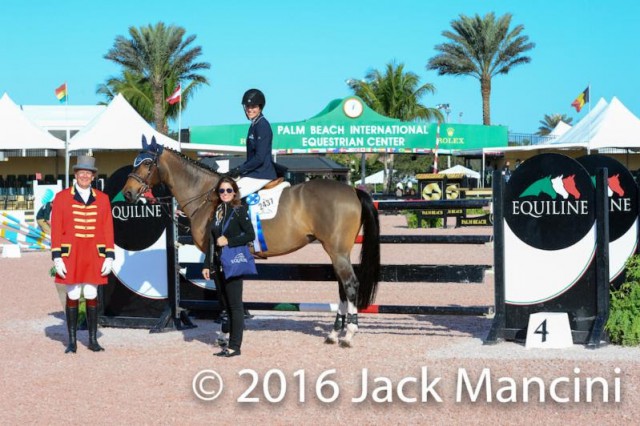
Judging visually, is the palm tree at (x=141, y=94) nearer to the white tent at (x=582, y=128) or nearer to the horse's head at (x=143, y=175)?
the white tent at (x=582, y=128)

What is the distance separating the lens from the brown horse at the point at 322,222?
9117 mm

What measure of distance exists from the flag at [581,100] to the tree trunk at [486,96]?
38.5ft

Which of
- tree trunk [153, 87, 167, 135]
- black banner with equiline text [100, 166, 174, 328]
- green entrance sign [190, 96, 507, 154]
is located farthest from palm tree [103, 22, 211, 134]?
black banner with equiline text [100, 166, 174, 328]

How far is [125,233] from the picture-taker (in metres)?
10.6

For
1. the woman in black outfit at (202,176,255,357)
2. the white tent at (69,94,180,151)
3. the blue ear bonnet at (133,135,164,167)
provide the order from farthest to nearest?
1. the white tent at (69,94,180,151)
2. the blue ear bonnet at (133,135,164,167)
3. the woman in black outfit at (202,176,255,357)

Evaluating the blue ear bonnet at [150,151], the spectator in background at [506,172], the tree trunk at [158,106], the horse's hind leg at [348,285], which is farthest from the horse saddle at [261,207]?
Answer: the tree trunk at [158,106]

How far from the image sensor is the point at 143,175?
958cm

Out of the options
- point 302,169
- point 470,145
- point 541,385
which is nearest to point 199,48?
point 302,169

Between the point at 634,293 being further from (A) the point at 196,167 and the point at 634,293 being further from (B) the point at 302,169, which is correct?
(B) the point at 302,169

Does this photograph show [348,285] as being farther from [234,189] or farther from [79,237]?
[79,237]

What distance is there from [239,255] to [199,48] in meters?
43.0

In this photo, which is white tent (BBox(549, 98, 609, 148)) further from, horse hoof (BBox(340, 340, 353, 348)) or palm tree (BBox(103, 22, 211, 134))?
horse hoof (BBox(340, 340, 353, 348))

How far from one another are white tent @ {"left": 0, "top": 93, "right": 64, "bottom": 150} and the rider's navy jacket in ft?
85.7

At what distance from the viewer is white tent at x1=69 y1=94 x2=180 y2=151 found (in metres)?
33.4
